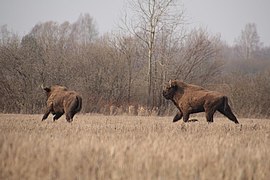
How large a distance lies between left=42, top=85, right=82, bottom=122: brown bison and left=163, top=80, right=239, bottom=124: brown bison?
3.41 metres

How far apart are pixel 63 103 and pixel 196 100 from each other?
4.81m

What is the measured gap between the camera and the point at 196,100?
1356cm

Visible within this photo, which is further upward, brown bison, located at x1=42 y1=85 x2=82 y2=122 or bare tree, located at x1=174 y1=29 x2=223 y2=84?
bare tree, located at x1=174 y1=29 x2=223 y2=84

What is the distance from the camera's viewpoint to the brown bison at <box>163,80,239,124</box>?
13.3 metres

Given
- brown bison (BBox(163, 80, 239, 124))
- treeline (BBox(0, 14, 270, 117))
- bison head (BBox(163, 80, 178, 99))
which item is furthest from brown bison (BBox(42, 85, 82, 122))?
treeline (BBox(0, 14, 270, 117))

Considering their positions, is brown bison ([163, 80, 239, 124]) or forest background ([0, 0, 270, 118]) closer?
brown bison ([163, 80, 239, 124])

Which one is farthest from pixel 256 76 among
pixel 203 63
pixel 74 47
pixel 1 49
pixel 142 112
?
pixel 1 49

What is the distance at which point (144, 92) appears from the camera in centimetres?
3181

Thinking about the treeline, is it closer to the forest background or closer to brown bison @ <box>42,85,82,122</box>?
the forest background

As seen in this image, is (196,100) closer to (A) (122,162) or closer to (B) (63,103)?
(B) (63,103)

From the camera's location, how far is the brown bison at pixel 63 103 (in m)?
13.3

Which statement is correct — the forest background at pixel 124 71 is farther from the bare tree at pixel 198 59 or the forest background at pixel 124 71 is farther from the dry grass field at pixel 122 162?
the dry grass field at pixel 122 162

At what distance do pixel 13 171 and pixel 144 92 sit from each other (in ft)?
92.4

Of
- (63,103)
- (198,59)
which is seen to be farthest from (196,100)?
(198,59)
